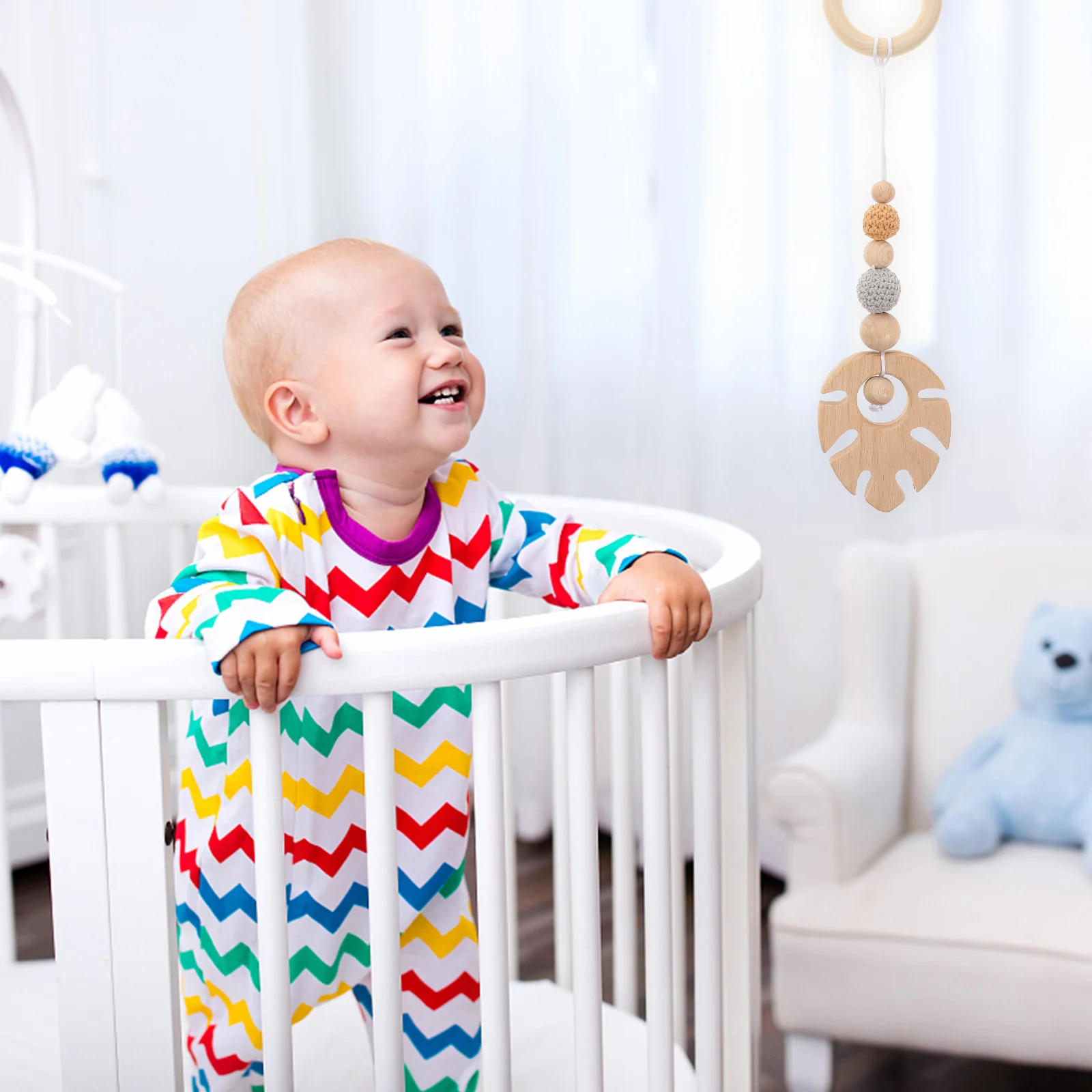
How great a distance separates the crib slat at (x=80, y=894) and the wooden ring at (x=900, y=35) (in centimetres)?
63

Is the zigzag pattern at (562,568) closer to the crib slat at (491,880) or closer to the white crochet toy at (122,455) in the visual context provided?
the crib slat at (491,880)

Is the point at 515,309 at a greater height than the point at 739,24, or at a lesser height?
lesser

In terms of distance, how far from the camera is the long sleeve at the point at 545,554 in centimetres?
86

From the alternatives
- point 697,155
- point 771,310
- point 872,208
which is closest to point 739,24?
point 697,155

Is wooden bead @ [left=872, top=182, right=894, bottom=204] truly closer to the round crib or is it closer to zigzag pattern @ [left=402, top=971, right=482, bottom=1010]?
the round crib

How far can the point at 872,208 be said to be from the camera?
0.82 meters

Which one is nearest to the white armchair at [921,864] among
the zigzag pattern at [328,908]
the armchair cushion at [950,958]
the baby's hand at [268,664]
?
the armchair cushion at [950,958]

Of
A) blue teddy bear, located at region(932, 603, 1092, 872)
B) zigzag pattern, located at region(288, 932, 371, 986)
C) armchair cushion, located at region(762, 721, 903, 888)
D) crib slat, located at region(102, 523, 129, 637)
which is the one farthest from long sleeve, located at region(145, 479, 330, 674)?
blue teddy bear, located at region(932, 603, 1092, 872)

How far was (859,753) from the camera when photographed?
1.34 m

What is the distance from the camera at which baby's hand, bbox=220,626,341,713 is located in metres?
0.58

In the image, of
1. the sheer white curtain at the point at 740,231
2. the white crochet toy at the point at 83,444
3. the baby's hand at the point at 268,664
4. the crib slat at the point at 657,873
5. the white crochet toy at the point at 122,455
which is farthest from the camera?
the sheer white curtain at the point at 740,231

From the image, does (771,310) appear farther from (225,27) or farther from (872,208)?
(225,27)

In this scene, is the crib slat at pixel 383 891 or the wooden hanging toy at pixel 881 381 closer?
the crib slat at pixel 383 891

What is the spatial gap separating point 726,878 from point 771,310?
0.98m
